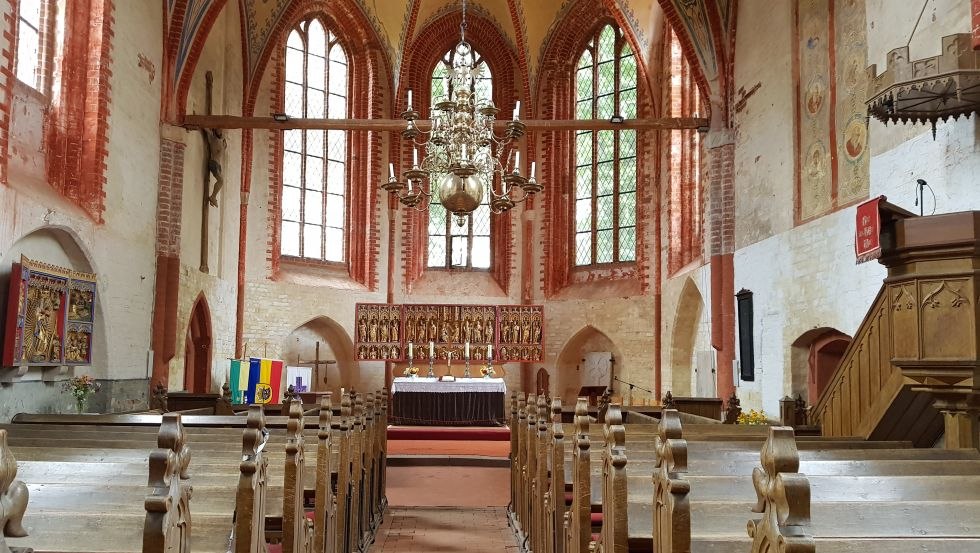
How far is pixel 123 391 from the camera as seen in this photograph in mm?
12102

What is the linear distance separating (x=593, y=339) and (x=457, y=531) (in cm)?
1124

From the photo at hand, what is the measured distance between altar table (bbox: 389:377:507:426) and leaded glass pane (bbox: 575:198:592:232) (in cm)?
491

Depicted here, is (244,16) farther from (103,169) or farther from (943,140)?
(943,140)

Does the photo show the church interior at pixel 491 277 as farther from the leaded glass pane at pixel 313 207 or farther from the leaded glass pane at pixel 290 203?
the leaded glass pane at pixel 290 203

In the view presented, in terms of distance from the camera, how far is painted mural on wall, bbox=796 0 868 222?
33.8 ft

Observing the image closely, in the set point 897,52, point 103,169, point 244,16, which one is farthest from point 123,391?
point 897,52

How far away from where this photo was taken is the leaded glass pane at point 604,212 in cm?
1925

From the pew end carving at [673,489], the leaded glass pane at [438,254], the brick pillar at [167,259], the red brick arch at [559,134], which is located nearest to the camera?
the pew end carving at [673,489]

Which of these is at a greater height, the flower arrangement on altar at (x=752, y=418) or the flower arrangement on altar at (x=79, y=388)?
the flower arrangement on altar at (x=79, y=388)

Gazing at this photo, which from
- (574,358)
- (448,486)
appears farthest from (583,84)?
(448,486)

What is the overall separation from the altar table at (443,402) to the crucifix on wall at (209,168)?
14.1ft

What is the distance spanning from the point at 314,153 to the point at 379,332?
4529 mm

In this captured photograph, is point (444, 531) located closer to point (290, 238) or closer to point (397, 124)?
point (397, 124)

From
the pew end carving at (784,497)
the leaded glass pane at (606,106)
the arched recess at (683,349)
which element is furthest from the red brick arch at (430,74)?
the pew end carving at (784,497)
